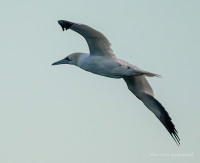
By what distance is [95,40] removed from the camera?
60.9 ft

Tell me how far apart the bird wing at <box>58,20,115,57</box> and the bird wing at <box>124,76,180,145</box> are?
2084mm

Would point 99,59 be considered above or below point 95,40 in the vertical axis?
below

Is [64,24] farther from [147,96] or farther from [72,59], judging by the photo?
[147,96]

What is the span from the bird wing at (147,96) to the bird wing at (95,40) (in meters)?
2.08

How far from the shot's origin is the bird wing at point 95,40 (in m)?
18.1

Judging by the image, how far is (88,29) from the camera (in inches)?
713

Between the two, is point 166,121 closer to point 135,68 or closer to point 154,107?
point 154,107

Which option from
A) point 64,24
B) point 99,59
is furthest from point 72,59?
point 64,24

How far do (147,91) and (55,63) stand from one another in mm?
2978

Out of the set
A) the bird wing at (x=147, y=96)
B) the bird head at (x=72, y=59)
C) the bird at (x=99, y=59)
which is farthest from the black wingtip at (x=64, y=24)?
the bird wing at (x=147, y=96)

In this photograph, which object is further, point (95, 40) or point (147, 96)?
point (147, 96)

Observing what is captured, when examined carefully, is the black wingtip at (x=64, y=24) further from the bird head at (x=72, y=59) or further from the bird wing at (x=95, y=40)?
the bird head at (x=72, y=59)

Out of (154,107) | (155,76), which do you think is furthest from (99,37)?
(154,107)

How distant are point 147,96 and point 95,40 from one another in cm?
295
